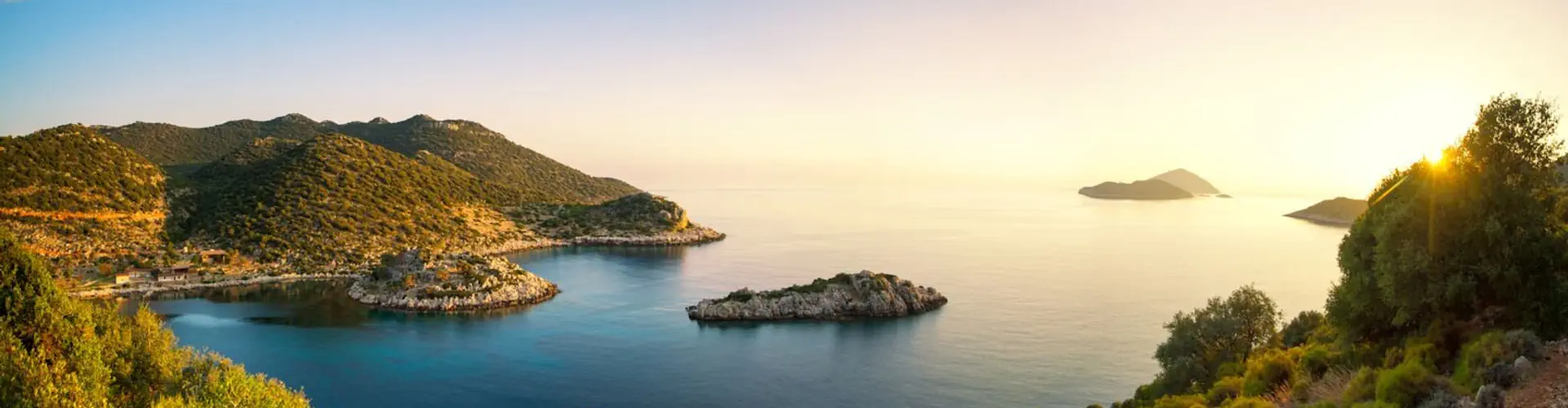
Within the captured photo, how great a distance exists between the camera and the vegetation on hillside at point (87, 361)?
23656 millimetres

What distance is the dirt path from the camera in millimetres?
15742

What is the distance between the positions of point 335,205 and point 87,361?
10569cm

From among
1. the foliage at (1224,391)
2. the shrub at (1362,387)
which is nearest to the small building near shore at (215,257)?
the foliage at (1224,391)

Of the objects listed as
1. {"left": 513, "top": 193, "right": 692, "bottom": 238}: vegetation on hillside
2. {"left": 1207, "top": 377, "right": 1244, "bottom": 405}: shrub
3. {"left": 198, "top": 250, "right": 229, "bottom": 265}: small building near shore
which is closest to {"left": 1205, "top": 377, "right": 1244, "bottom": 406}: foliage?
{"left": 1207, "top": 377, "right": 1244, "bottom": 405}: shrub

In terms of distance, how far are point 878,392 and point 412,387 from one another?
33974mm

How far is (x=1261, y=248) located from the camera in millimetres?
155125

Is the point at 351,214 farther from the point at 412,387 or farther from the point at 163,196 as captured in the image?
the point at 412,387

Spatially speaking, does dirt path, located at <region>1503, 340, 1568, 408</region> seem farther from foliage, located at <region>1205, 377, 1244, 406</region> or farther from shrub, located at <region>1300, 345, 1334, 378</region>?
foliage, located at <region>1205, 377, 1244, 406</region>

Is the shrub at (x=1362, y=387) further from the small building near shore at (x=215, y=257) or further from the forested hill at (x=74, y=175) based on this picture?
the forested hill at (x=74, y=175)

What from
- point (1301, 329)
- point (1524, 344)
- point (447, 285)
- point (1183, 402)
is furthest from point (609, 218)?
point (1524, 344)

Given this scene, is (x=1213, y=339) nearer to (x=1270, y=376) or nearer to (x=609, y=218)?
(x=1270, y=376)

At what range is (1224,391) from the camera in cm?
2986

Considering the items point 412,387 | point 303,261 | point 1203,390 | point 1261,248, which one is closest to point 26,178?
point 303,261

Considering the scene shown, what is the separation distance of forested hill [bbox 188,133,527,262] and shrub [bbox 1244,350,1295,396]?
4390 inches
